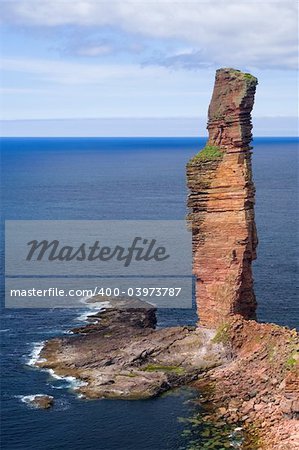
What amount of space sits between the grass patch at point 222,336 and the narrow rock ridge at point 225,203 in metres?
1.05

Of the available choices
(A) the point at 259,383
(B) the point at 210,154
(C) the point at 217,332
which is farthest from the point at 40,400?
(B) the point at 210,154

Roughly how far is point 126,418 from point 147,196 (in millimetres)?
129034

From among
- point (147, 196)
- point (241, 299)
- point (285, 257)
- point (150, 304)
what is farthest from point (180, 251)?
point (147, 196)

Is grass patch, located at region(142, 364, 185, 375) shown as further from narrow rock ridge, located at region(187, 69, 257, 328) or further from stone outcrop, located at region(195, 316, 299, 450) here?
narrow rock ridge, located at region(187, 69, 257, 328)

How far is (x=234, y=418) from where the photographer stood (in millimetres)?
54375

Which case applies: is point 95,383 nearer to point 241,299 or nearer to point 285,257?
point 241,299

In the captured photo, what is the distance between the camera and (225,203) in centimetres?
6575

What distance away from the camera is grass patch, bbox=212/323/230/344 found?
214 feet

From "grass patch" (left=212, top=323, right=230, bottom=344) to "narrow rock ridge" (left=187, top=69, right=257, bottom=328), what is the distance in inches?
41.3

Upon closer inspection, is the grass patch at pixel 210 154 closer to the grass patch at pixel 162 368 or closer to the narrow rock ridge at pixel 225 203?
the narrow rock ridge at pixel 225 203

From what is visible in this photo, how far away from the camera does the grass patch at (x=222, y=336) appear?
214ft

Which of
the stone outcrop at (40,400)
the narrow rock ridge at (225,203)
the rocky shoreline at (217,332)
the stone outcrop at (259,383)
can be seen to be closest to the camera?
the stone outcrop at (259,383)

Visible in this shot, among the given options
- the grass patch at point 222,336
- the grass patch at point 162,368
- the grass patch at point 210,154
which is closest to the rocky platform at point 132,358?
the grass patch at point 162,368

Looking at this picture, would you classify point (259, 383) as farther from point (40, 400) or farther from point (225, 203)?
point (40, 400)
